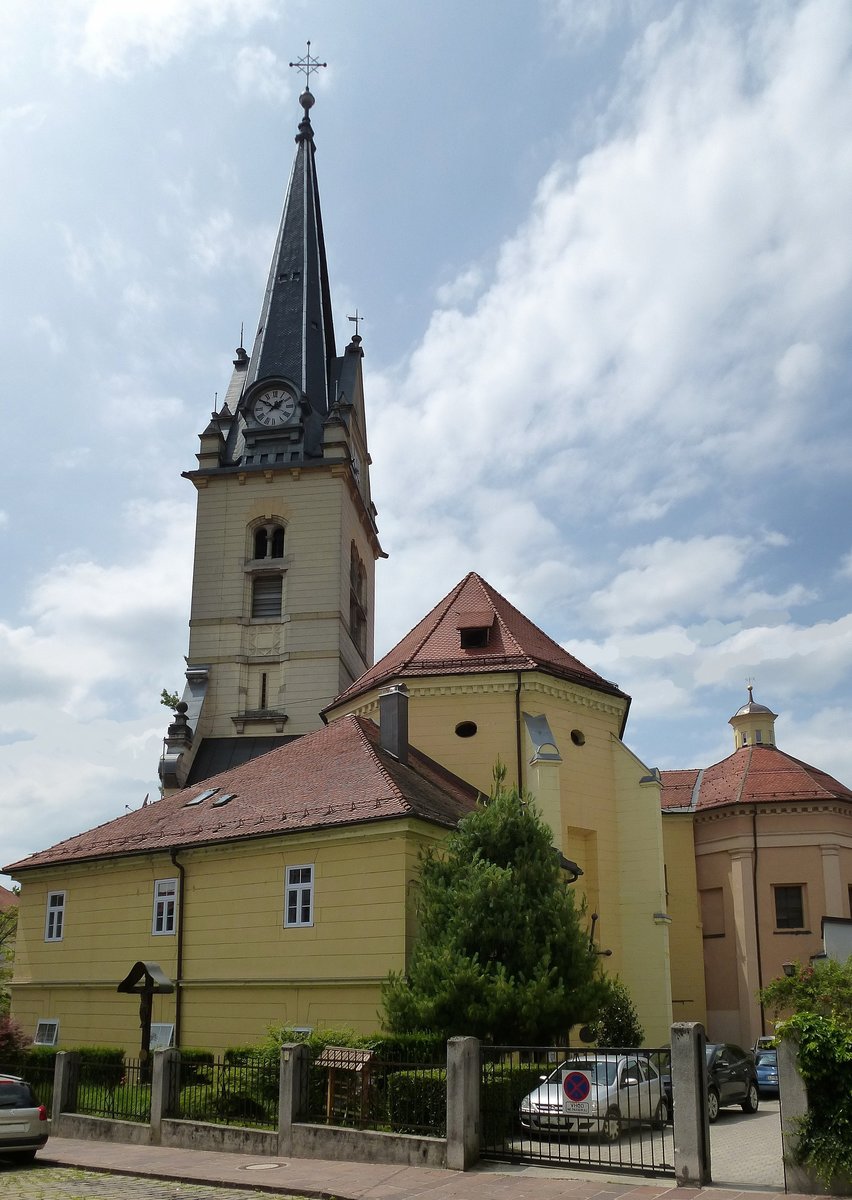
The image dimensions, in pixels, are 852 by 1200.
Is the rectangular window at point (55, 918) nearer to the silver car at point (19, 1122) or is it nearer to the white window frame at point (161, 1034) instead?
the white window frame at point (161, 1034)

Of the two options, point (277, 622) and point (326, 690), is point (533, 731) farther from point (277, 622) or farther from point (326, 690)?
point (277, 622)

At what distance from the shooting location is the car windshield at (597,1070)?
14289 millimetres

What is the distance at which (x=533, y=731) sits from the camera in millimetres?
28203

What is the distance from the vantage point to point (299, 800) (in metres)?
24.8

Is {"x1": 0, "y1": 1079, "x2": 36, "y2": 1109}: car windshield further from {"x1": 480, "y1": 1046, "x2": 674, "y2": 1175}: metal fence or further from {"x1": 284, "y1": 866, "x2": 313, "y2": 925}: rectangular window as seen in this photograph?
{"x1": 284, "y1": 866, "x2": 313, "y2": 925}: rectangular window

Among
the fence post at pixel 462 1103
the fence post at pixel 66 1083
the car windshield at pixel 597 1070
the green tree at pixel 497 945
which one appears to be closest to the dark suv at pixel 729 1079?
the green tree at pixel 497 945

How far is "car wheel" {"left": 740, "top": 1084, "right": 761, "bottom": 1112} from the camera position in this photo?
2184cm

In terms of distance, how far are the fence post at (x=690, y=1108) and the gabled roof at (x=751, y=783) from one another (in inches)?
997

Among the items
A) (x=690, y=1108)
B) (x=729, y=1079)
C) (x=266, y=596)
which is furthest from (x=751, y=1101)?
(x=266, y=596)

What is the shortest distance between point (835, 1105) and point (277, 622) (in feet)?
115

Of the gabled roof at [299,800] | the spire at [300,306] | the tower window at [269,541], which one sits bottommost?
the gabled roof at [299,800]

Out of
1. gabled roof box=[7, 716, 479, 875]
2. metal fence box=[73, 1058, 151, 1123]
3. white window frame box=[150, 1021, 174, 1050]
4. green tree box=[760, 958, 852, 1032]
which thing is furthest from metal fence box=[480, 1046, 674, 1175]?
green tree box=[760, 958, 852, 1032]

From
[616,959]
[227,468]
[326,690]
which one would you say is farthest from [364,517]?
[616,959]

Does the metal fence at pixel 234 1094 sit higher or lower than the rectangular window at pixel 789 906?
lower
